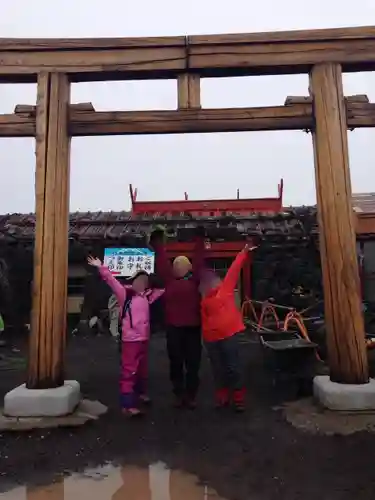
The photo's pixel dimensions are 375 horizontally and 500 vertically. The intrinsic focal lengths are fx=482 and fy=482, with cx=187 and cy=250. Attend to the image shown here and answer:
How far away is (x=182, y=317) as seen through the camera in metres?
4.87

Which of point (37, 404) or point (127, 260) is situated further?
point (127, 260)

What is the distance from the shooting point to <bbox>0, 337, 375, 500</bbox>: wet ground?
314cm

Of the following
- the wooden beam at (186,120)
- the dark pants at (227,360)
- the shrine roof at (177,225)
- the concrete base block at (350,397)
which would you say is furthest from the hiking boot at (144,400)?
the shrine roof at (177,225)

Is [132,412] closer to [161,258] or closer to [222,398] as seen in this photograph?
[222,398]

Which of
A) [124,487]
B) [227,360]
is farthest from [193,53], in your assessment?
[124,487]

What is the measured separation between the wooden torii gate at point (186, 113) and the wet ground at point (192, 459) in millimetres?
943

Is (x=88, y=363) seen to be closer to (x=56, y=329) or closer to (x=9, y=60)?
(x=56, y=329)

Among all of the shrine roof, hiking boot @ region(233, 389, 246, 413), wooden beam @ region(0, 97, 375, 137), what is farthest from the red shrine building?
hiking boot @ region(233, 389, 246, 413)

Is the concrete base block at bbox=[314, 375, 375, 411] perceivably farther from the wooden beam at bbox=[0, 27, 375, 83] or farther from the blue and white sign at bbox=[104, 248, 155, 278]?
the blue and white sign at bbox=[104, 248, 155, 278]

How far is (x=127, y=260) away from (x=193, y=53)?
7535mm

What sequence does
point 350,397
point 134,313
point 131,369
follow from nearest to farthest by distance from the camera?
point 350,397
point 131,369
point 134,313

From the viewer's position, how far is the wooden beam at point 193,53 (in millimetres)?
5043

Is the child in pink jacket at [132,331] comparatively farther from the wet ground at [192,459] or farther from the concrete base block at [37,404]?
the concrete base block at [37,404]

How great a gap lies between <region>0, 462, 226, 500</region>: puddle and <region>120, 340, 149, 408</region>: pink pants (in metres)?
1.29
